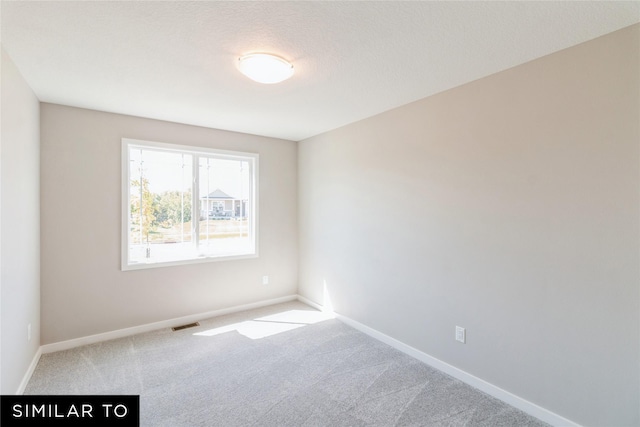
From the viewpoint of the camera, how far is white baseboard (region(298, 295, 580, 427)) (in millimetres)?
1966

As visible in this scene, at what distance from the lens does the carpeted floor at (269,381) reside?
2.04m

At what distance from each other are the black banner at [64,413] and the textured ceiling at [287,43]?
215 centimetres

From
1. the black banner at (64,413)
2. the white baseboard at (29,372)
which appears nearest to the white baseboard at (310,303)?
the black banner at (64,413)

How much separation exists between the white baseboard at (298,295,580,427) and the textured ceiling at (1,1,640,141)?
7.92ft

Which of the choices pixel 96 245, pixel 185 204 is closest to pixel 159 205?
pixel 185 204

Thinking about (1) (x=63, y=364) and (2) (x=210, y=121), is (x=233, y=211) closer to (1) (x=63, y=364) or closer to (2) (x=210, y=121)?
(2) (x=210, y=121)

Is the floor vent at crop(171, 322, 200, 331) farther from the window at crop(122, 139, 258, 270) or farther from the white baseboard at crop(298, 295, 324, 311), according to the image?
the white baseboard at crop(298, 295, 324, 311)

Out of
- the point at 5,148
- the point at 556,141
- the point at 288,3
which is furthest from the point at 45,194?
the point at 556,141

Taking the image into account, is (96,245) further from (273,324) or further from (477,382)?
(477,382)

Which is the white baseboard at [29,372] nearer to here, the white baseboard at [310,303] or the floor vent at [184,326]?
the floor vent at [184,326]

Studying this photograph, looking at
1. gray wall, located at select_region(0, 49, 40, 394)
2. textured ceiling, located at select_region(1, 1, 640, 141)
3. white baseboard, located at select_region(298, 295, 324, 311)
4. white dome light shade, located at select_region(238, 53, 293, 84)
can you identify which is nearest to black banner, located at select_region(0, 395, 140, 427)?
gray wall, located at select_region(0, 49, 40, 394)

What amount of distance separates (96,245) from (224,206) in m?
1.49

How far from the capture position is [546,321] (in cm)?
200

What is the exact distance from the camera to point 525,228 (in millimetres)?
2104
